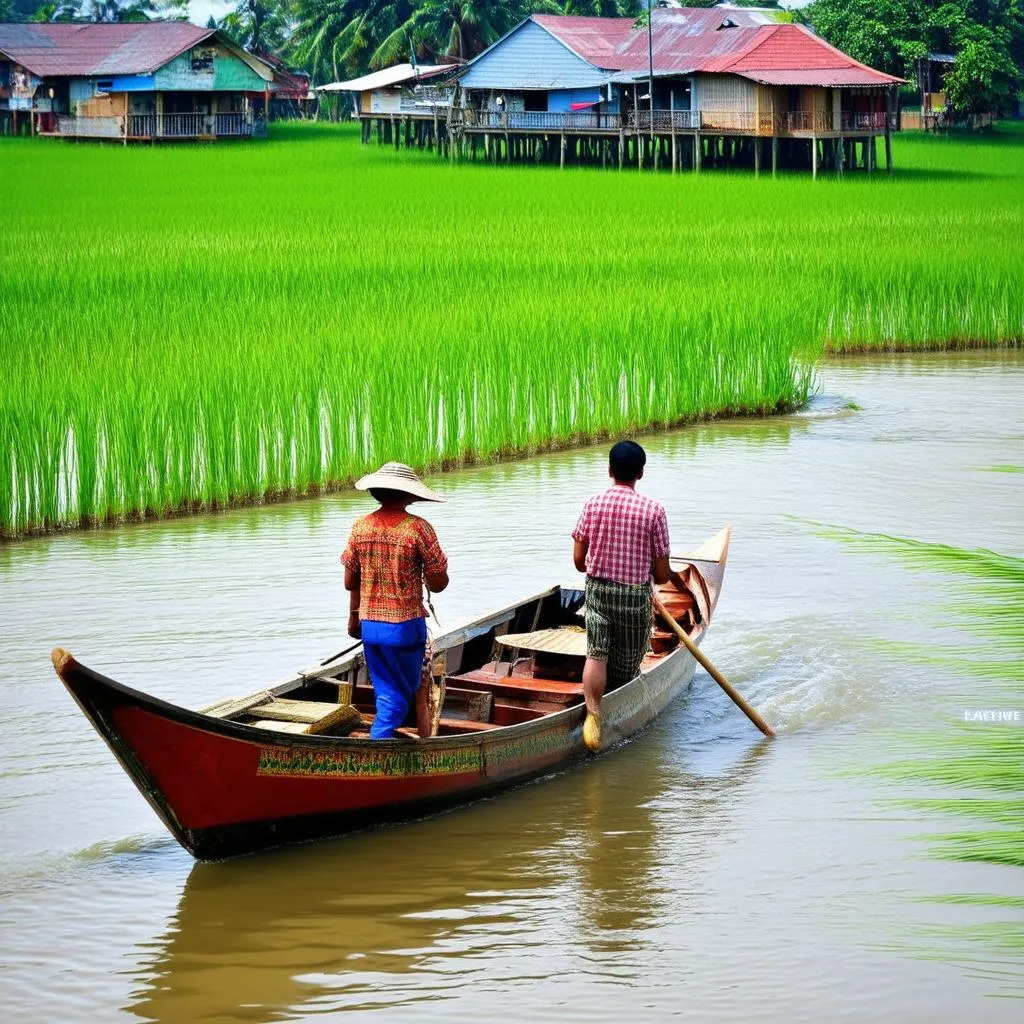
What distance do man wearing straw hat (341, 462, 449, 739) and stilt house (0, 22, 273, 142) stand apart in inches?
1738

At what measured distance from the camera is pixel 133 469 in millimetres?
9336

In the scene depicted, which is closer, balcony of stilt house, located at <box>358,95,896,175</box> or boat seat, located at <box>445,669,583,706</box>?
boat seat, located at <box>445,669,583,706</box>

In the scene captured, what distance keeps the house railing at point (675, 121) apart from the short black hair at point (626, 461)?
31.4 metres

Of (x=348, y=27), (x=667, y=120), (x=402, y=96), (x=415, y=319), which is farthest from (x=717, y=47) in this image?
(x=415, y=319)

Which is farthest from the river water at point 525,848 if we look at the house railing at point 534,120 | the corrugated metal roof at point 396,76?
the corrugated metal roof at point 396,76

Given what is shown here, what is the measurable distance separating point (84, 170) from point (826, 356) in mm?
22717

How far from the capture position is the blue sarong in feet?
17.4

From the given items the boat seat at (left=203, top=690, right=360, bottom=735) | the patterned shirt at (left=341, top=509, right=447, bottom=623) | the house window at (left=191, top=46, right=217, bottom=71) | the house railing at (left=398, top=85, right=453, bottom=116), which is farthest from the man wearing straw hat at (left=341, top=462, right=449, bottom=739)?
the house window at (left=191, top=46, right=217, bottom=71)

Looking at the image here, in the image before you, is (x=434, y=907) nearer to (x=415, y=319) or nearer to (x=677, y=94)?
(x=415, y=319)

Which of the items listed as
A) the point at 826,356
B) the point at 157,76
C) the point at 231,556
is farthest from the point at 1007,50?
the point at 231,556

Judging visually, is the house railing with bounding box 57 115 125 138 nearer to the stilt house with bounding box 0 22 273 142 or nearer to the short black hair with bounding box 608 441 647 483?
the stilt house with bounding box 0 22 273 142

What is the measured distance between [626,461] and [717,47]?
37.2 meters

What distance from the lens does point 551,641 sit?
260 inches

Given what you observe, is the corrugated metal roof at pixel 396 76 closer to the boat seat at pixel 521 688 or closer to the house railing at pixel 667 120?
the house railing at pixel 667 120
